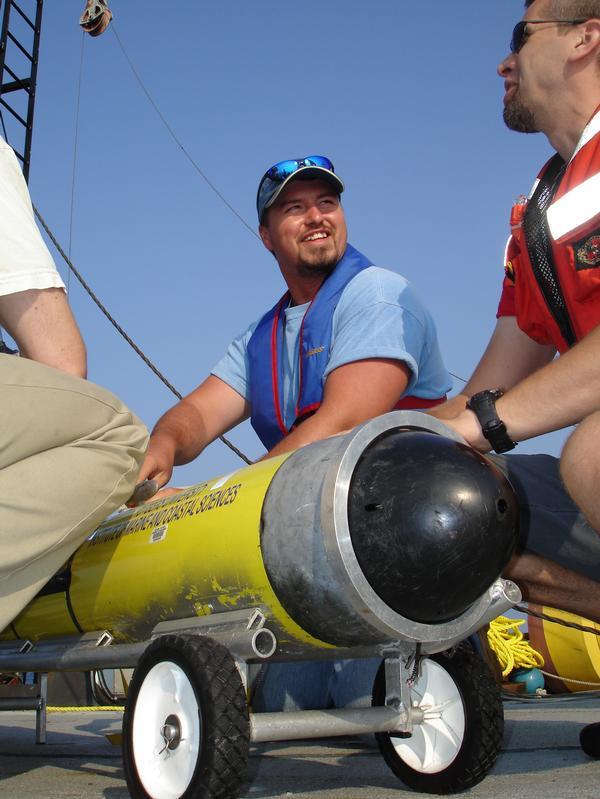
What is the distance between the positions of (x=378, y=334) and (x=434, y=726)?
1.22 m

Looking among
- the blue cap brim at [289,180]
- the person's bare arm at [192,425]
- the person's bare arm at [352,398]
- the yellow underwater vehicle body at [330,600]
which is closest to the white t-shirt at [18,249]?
the yellow underwater vehicle body at [330,600]

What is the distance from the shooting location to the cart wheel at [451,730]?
193 centimetres

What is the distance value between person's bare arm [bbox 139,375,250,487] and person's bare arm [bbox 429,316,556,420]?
1.05 metres

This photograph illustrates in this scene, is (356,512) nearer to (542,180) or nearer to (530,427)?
(530,427)

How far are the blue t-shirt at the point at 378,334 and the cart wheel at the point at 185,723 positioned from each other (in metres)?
1.20

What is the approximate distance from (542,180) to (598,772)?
5.02 feet

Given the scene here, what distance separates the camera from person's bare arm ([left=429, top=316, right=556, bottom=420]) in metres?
2.65

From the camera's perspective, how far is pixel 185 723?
1.77 m

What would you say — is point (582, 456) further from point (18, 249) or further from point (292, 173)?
point (292, 173)

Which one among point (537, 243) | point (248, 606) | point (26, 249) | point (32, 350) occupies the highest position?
point (26, 249)

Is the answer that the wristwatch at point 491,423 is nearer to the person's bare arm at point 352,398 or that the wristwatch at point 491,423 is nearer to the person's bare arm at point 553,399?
the person's bare arm at point 553,399

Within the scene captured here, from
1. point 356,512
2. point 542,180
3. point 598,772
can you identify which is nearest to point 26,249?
point 356,512

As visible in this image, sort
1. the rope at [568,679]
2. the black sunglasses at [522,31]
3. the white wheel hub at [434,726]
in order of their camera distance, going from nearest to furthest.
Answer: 1. the white wheel hub at [434,726]
2. the black sunglasses at [522,31]
3. the rope at [568,679]

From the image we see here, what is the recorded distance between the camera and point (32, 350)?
2.12 m
